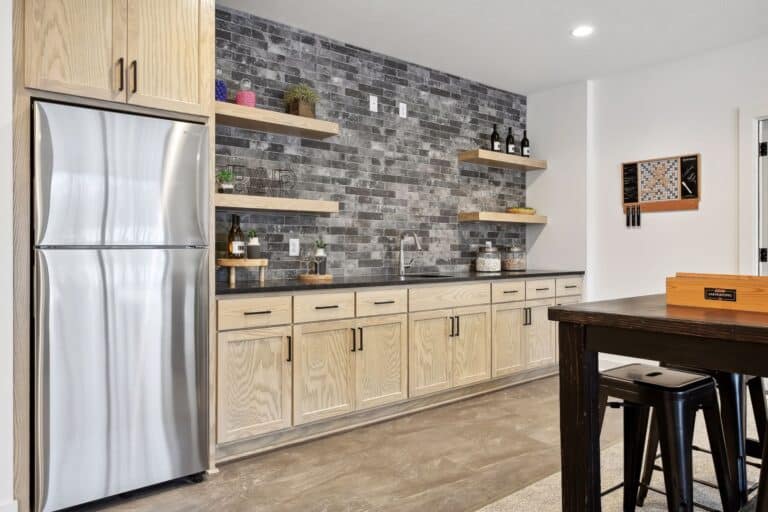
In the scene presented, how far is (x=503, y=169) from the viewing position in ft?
17.8

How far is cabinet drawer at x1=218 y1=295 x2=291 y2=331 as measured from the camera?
111 inches

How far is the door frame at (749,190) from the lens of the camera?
415cm

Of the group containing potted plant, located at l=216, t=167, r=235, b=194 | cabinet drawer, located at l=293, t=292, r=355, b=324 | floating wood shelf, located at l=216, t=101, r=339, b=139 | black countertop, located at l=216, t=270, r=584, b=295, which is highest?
floating wood shelf, located at l=216, t=101, r=339, b=139

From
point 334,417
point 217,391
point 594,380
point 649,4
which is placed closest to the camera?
point 594,380

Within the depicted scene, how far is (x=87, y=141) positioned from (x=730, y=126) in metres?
4.43

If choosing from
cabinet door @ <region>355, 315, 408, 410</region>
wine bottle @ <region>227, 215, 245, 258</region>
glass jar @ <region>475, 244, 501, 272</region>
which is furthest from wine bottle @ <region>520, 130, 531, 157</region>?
wine bottle @ <region>227, 215, 245, 258</region>

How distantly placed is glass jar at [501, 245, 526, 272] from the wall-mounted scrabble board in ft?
3.39

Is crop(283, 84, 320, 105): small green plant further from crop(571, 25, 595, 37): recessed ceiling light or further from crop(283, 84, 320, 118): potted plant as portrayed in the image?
crop(571, 25, 595, 37): recessed ceiling light

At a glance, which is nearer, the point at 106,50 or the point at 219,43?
the point at 106,50

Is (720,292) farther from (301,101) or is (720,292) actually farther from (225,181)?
(301,101)

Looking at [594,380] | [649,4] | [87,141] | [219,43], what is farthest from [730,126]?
[87,141]

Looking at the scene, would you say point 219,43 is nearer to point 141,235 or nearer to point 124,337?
point 141,235

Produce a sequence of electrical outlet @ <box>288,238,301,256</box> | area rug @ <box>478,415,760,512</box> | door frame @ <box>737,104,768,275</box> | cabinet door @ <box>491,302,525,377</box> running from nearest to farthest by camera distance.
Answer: area rug @ <box>478,415,760,512</box> < electrical outlet @ <box>288,238,301,256</box> < door frame @ <box>737,104,768,275</box> < cabinet door @ <box>491,302,525,377</box>

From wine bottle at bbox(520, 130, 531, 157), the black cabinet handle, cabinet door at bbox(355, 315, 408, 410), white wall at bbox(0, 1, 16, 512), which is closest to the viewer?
white wall at bbox(0, 1, 16, 512)
